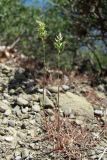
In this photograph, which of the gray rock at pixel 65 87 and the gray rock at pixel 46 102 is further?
the gray rock at pixel 65 87

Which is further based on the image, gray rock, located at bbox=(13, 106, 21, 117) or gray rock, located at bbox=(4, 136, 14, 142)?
gray rock, located at bbox=(13, 106, 21, 117)

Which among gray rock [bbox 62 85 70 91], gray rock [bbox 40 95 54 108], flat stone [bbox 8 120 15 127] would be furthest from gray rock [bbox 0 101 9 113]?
gray rock [bbox 62 85 70 91]

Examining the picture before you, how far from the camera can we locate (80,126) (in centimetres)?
530

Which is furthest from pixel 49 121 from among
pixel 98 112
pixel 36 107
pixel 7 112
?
pixel 98 112

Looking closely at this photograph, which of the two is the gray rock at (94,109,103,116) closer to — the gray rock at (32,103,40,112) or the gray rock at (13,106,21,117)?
the gray rock at (32,103,40,112)

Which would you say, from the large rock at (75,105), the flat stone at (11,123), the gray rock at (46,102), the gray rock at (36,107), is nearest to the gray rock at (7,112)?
the flat stone at (11,123)

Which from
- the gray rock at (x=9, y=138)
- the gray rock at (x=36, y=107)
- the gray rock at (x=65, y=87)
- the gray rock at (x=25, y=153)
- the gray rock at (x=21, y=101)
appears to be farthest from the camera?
the gray rock at (x=65, y=87)

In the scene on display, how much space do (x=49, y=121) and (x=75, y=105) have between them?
678 mm

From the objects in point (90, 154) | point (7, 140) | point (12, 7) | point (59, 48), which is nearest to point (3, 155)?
point (7, 140)

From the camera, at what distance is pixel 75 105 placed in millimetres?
5848

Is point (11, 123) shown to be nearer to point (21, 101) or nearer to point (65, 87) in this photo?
point (21, 101)

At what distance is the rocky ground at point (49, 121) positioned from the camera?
470 centimetres

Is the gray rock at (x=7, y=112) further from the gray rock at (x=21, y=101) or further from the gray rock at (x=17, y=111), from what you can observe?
the gray rock at (x=21, y=101)

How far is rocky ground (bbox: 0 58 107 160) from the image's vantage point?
4.70 meters
